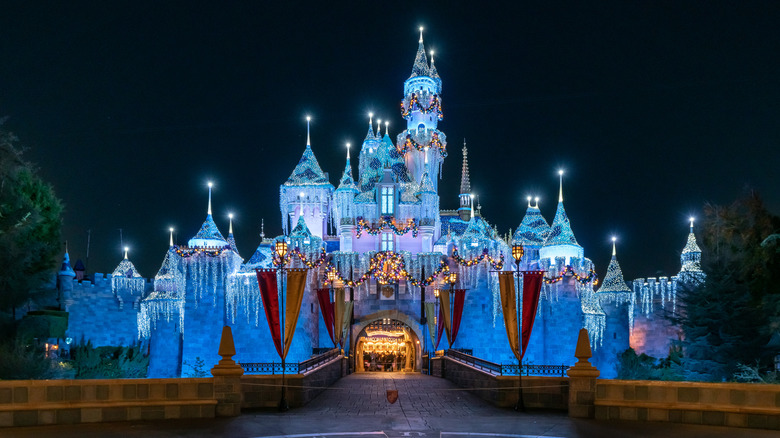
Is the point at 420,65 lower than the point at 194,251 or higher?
higher

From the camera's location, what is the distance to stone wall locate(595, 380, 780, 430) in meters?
11.2

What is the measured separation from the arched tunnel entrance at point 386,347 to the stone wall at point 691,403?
22916mm

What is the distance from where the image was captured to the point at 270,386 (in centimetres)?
1443

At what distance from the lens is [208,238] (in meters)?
32.9

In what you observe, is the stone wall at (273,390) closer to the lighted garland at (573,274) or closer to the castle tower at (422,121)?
the lighted garland at (573,274)

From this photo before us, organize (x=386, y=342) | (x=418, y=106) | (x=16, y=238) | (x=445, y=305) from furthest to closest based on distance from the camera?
1. (x=418, y=106)
2. (x=386, y=342)
3. (x=445, y=305)
4. (x=16, y=238)

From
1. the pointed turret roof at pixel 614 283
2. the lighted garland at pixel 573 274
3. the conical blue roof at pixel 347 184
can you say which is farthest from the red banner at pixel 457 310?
the pointed turret roof at pixel 614 283

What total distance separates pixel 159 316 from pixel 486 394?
2452cm

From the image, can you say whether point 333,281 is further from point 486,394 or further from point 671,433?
point 671,433

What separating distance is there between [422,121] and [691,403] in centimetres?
2988

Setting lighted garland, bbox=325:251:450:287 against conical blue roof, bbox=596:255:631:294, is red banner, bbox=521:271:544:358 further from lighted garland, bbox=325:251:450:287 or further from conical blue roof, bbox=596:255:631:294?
conical blue roof, bbox=596:255:631:294

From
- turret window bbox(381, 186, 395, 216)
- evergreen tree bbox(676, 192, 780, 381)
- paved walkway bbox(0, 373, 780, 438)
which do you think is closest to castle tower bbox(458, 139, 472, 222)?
turret window bbox(381, 186, 395, 216)

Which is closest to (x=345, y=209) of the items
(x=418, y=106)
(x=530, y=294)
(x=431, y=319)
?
(x=431, y=319)

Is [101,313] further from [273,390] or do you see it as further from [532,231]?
[273,390]
